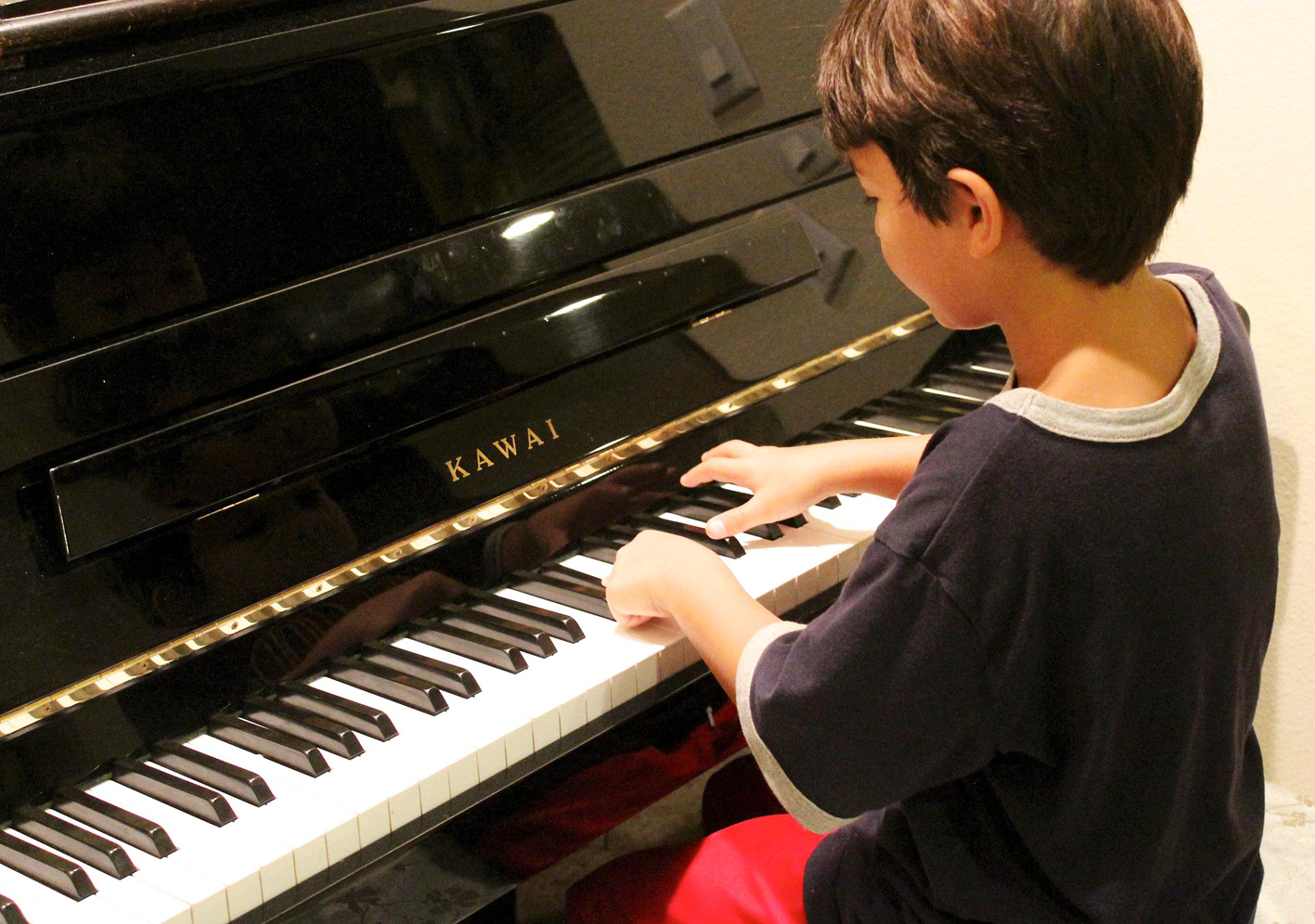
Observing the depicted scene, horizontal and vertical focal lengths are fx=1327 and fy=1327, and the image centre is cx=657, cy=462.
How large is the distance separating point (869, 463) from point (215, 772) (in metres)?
0.69

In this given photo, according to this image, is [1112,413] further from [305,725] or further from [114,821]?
[114,821]

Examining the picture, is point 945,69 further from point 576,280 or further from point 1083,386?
point 576,280

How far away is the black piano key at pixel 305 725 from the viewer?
107cm

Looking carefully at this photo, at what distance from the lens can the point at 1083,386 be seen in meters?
0.90

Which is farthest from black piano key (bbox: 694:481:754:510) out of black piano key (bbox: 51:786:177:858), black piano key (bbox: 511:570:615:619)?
black piano key (bbox: 51:786:177:858)

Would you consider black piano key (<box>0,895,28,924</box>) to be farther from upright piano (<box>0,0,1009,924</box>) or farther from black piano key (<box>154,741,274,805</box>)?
black piano key (<box>154,741,274,805</box>)

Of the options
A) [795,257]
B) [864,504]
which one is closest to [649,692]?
[864,504]

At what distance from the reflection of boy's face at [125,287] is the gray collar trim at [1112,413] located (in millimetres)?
699

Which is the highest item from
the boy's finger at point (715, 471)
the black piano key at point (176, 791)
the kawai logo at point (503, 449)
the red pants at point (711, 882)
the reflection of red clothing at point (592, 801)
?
the kawai logo at point (503, 449)

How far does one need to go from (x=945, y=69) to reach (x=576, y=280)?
580 millimetres

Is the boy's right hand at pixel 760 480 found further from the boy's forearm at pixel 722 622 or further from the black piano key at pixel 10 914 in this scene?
the black piano key at pixel 10 914

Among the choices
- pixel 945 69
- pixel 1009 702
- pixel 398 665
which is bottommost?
pixel 1009 702

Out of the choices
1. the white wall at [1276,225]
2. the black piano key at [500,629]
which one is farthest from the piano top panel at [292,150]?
the white wall at [1276,225]

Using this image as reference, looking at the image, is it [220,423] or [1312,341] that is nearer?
[220,423]
